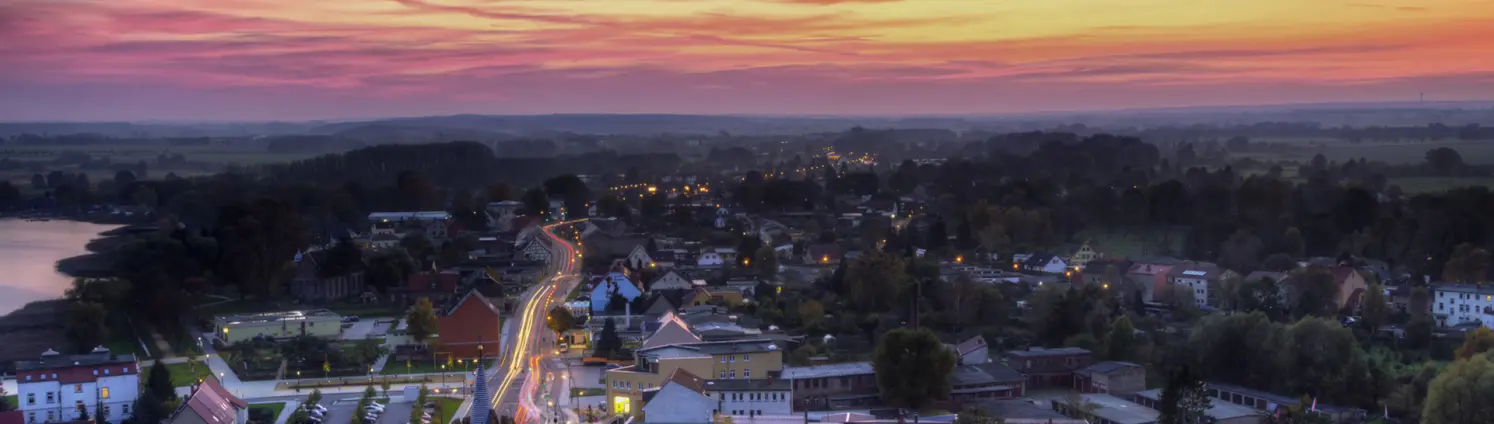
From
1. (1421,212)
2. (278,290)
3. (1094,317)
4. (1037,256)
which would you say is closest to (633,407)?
(1094,317)

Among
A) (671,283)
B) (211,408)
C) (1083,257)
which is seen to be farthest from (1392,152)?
(211,408)

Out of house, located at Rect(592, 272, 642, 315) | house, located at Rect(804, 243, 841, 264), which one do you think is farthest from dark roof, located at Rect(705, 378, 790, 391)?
house, located at Rect(804, 243, 841, 264)

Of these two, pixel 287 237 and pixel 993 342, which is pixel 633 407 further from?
pixel 287 237

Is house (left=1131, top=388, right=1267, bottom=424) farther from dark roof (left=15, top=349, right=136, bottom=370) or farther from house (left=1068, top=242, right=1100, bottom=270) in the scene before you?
house (left=1068, top=242, right=1100, bottom=270)

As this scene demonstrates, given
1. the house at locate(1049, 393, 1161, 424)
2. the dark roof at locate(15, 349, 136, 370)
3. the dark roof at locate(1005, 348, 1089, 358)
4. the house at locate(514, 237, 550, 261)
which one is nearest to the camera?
the house at locate(1049, 393, 1161, 424)

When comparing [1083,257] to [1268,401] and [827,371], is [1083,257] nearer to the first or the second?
[1268,401]
